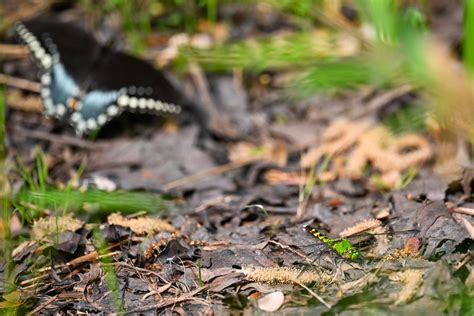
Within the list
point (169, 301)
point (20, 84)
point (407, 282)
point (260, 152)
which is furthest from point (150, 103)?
point (407, 282)

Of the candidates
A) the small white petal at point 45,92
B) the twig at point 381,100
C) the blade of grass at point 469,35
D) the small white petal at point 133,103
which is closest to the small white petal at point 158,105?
the small white petal at point 133,103

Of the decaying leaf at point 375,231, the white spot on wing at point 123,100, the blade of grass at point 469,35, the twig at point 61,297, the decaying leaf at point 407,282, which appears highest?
the blade of grass at point 469,35

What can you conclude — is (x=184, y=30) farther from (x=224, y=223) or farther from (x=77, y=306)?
(x=77, y=306)

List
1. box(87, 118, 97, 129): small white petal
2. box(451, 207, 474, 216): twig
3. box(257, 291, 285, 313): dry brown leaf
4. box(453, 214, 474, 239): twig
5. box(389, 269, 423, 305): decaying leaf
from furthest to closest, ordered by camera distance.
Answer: box(87, 118, 97, 129): small white petal, box(451, 207, 474, 216): twig, box(453, 214, 474, 239): twig, box(257, 291, 285, 313): dry brown leaf, box(389, 269, 423, 305): decaying leaf

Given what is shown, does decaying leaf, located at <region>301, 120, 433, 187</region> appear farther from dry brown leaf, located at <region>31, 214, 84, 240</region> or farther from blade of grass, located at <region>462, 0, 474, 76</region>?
blade of grass, located at <region>462, 0, 474, 76</region>

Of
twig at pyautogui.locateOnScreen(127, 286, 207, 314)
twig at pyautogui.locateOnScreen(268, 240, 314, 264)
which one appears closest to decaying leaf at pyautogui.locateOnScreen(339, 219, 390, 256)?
twig at pyautogui.locateOnScreen(268, 240, 314, 264)

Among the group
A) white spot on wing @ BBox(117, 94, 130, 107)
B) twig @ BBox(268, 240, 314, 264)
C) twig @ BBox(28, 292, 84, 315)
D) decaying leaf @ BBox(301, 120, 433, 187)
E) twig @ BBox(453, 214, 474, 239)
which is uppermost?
twig @ BBox(453, 214, 474, 239)

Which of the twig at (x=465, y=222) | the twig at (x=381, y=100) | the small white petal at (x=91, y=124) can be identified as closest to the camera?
the twig at (x=465, y=222)

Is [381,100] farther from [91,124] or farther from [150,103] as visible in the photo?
[91,124]

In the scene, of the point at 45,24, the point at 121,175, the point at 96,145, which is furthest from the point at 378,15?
the point at 45,24

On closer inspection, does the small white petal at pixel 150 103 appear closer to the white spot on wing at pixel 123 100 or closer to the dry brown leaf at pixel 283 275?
the white spot on wing at pixel 123 100
